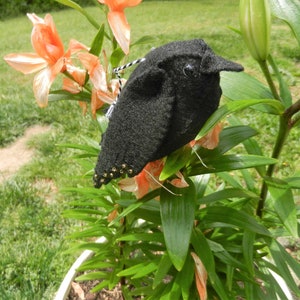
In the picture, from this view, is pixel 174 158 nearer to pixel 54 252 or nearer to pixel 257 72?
pixel 54 252

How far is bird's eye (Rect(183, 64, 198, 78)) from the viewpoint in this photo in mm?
509

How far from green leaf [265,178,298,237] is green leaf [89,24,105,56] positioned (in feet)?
1.08

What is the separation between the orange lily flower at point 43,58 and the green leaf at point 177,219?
213mm

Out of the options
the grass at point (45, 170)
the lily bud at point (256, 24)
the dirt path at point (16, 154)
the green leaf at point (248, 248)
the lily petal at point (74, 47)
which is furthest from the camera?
the dirt path at point (16, 154)

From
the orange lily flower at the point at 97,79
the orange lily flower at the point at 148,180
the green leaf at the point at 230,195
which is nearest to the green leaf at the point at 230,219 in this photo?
the green leaf at the point at 230,195

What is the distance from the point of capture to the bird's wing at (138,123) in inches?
20.5

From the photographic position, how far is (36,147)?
2.04 m

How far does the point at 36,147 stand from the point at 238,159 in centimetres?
160

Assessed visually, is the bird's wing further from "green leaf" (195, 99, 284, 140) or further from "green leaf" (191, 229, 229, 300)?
"green leaf" (191, 229, 229, 300)

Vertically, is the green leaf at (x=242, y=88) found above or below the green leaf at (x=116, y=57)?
below

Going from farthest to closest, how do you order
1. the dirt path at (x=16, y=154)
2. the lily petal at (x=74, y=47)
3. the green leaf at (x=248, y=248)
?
the dirt path at (x=16, y=154), the green leaf at (x=248, y=248), the lily petal at (x=74, y=47)

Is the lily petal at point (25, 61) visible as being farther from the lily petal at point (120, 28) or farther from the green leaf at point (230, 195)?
the green leaf at point (230, 195)

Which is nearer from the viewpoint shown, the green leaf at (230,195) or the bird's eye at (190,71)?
the bird's eye at (190,71)

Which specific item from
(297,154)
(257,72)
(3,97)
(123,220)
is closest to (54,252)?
(123,220)
